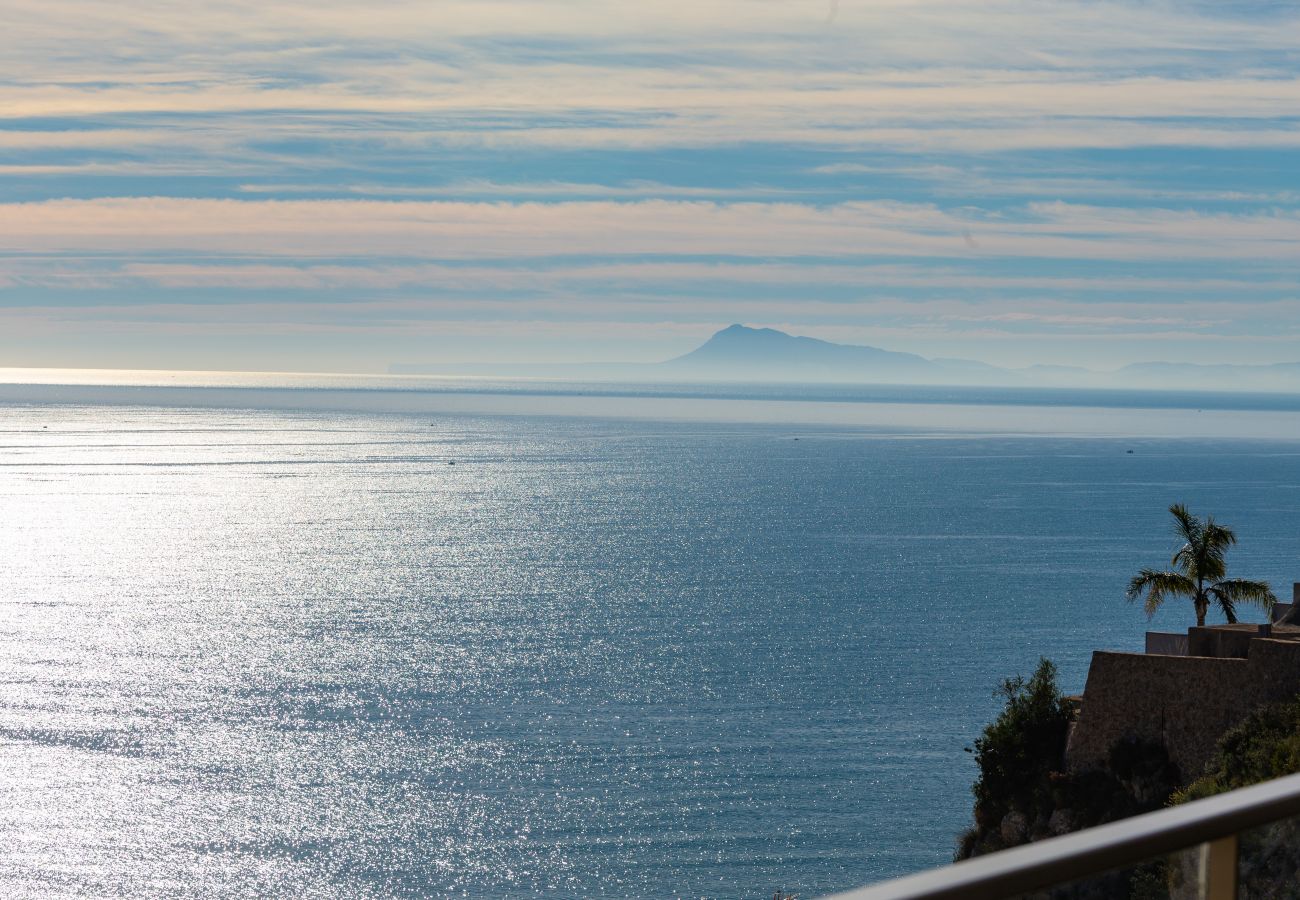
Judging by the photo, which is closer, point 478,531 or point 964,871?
point 964,871

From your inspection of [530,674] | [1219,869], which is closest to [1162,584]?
[1219,869]

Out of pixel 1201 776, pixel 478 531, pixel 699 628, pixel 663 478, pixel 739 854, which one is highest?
pixel 663 478

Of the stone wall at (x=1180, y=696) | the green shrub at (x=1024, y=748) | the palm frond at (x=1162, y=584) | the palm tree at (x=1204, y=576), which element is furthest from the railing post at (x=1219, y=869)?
the palm tree at (x=1204, y=576)

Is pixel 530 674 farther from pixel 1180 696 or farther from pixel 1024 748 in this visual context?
pixel 1180 696

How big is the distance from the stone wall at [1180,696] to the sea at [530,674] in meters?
16.9

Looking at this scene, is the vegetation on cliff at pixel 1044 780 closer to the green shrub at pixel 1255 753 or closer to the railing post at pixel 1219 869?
the green shrub at pixel 1255 753

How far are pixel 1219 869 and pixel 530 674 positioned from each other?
64728mm

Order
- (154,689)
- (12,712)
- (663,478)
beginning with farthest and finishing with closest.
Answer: (663,478)
(154,689)
(12,712)

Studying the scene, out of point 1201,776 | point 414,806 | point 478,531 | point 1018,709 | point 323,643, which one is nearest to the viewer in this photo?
point 1201,776

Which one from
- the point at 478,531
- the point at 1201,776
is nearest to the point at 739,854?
the point at 1201,776

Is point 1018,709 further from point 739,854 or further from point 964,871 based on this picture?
point 964,871

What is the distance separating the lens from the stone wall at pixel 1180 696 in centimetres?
2372

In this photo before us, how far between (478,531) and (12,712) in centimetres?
5417

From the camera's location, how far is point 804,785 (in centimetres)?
4938
